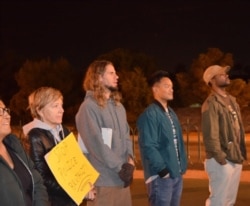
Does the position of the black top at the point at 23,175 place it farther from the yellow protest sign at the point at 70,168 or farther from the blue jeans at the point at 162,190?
the blue jeans at the point at 162,190

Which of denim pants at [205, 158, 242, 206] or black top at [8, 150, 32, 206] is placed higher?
black top at [8, 150, 32, 206]

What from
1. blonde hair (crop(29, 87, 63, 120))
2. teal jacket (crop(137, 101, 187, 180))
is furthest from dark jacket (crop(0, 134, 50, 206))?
teal jacket (crop(137, 101, 187, 180))

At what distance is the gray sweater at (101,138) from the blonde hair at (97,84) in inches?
2.0

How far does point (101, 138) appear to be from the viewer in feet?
17.7

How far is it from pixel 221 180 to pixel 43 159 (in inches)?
126

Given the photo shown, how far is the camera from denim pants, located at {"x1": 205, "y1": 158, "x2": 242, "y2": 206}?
7234 millimetres

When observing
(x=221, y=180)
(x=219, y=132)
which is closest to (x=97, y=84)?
(x=219, y=132)

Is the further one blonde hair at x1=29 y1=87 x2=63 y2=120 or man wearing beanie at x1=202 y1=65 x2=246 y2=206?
man wearing beanie at x1=202 y1=65 x2=246 y2=206

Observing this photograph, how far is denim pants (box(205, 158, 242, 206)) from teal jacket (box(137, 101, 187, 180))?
95 centimetres

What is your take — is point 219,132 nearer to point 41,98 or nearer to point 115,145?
point 115,145

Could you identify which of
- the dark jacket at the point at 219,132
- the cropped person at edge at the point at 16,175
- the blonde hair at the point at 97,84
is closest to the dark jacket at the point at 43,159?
the cropped person at edge at the point at 16,175

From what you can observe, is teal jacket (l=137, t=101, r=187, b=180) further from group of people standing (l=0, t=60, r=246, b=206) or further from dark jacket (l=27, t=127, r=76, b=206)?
dark jacket (l=27, t=127, r=76, b=206)

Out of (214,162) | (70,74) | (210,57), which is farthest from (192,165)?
(70,74)

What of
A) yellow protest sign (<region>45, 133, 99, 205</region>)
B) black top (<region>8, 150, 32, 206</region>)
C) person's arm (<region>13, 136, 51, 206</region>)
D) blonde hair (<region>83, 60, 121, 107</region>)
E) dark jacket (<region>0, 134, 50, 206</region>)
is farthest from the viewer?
blonde hair (<region>83, 60, 121, 107</region>)
